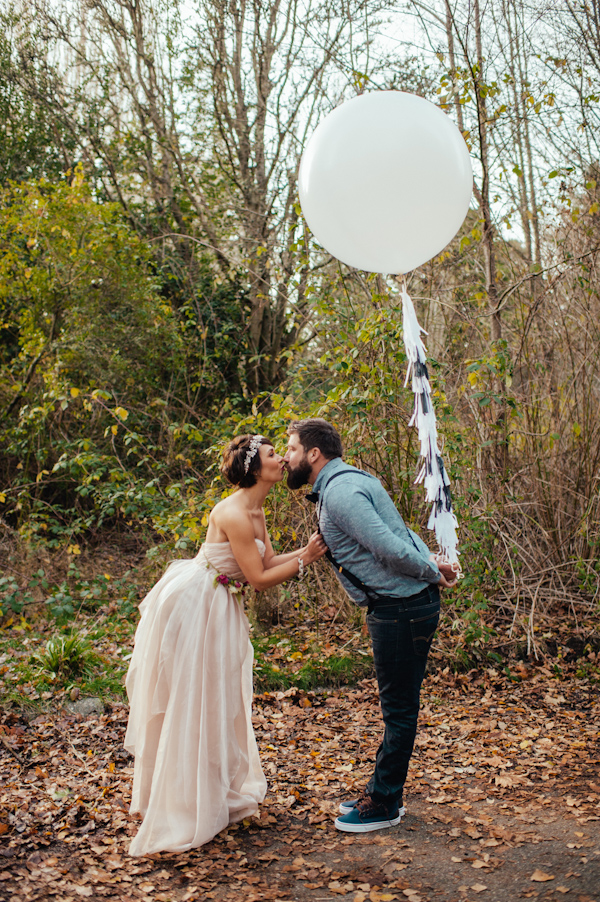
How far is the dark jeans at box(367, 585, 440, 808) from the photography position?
296cm

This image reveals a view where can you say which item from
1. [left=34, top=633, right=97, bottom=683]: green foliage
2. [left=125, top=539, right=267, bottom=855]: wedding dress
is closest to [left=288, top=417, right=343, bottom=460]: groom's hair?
[left=125, top=539, right=267, bottom=855]: wedding dress

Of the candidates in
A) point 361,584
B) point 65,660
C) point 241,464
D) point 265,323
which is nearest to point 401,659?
point 361,584

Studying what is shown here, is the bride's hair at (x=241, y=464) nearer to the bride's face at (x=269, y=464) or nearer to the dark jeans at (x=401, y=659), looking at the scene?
the bride's face at (x=269, y=464)

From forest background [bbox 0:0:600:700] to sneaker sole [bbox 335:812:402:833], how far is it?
196cm

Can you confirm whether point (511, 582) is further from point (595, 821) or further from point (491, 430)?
point (595, 821)

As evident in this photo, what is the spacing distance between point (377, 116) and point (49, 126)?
32.3ft

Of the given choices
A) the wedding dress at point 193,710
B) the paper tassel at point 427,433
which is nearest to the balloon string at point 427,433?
the paper tassel at point 427,433

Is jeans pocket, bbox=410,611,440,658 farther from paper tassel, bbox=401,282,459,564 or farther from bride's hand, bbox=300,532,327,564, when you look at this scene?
bride's hand, bbox=300,532,327,564

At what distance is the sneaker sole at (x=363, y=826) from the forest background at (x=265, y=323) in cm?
196

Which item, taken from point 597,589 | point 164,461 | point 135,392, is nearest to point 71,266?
point 135,392

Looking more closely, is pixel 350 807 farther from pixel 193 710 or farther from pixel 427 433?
pixel 427 433

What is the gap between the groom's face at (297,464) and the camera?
3154mm

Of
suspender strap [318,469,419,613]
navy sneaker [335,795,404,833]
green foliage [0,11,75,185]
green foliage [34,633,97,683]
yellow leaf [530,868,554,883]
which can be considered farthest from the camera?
green foliage [0,11,75,185]

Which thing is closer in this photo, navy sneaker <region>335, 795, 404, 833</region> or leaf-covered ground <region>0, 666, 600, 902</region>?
leaf-covered ground <region>0, 666, 600, 902</region>
